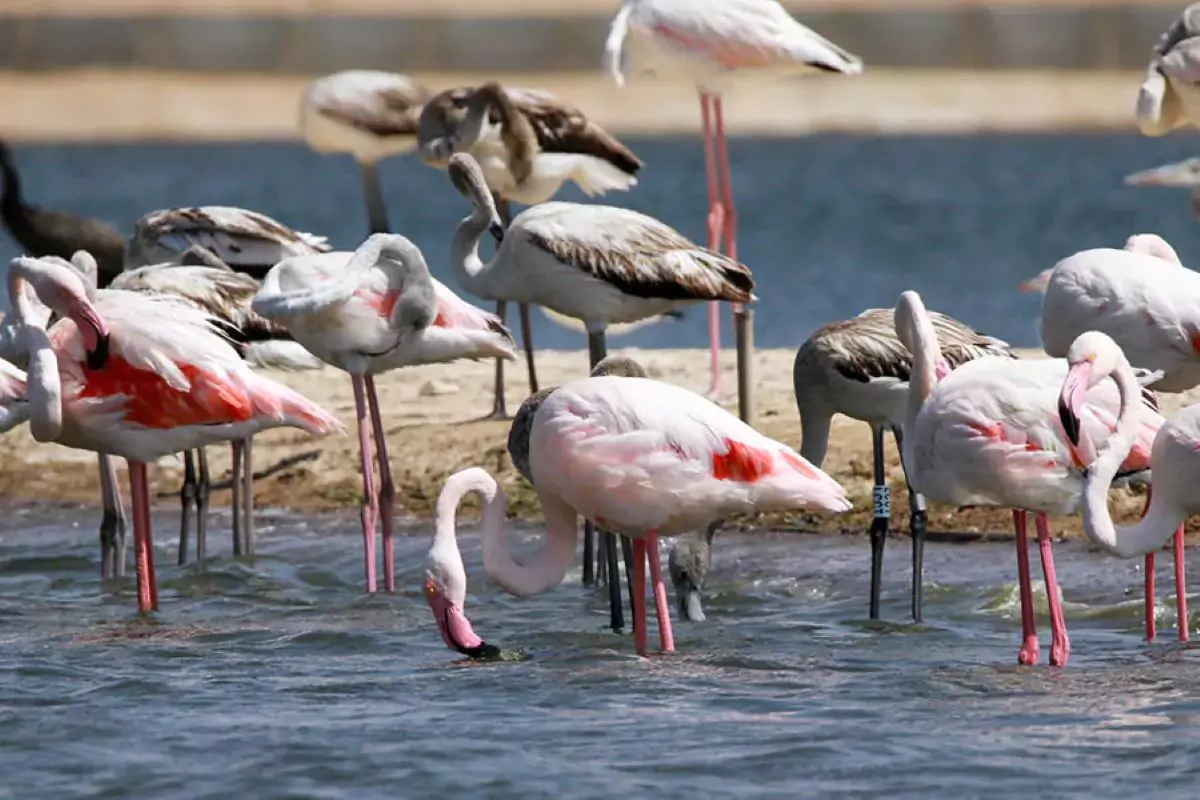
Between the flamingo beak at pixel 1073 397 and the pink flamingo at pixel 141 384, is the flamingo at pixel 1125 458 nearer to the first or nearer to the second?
the flamingo beak at pixel 1073 397

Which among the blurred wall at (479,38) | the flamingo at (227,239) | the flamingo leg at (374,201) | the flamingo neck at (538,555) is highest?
the blurred wall at (479,38)

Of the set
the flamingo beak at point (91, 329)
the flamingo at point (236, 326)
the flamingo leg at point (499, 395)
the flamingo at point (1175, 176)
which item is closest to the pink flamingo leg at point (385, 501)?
the flamingo at point (236, 326)

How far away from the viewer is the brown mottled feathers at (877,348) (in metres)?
7.29

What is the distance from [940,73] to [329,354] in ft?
86.2

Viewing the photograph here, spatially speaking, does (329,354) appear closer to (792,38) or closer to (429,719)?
(429,719)

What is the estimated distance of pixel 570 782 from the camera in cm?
547

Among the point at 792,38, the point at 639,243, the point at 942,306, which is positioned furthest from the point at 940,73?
the point at 639,243

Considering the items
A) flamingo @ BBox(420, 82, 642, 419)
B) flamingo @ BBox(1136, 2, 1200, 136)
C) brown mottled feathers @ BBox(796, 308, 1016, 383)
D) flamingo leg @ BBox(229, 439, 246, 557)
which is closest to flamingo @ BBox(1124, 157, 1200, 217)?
flamingo @ BBox(1136, 2, 1200, 136)

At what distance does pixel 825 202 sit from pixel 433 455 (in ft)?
47.6

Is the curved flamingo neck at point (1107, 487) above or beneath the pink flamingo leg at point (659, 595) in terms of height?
above

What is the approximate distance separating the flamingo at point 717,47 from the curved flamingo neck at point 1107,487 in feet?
12.7

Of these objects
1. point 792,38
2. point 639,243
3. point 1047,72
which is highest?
point 1047,72

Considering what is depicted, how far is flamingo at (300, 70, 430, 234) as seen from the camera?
1167 cm

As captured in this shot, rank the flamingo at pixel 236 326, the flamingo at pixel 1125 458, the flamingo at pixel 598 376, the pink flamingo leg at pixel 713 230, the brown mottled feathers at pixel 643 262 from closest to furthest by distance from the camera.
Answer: the flamingo at pixel 1125 458 < the flamingo at pixel 598 376 < the brown mottled feathers at pixel 643 262 < the flamingo at pixel 236 326 < the pink flamingo leg at pixel 713 230
